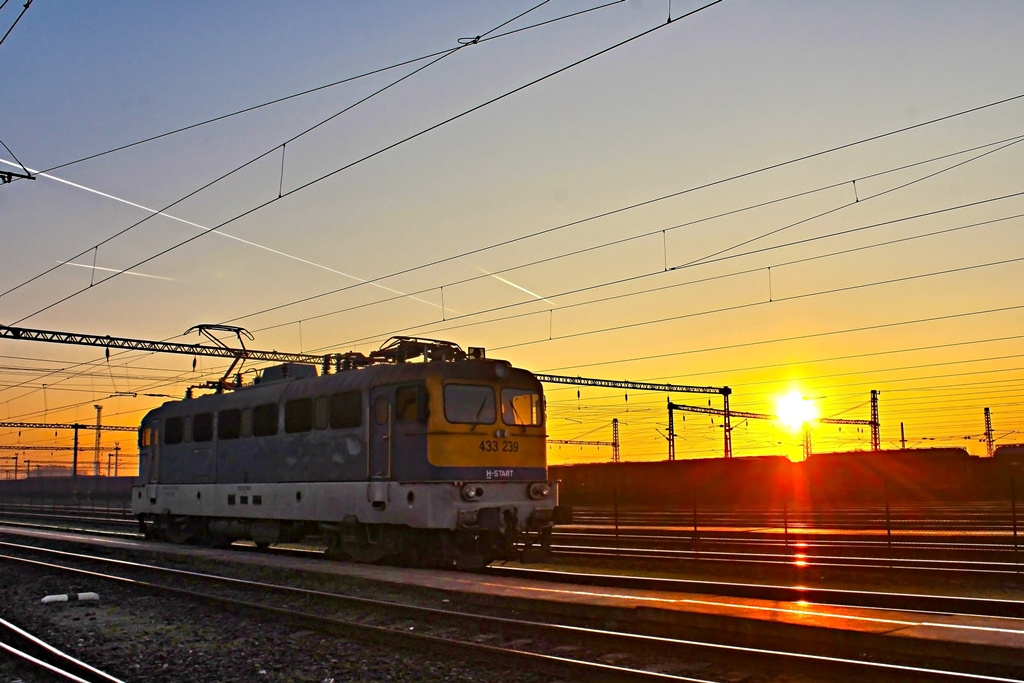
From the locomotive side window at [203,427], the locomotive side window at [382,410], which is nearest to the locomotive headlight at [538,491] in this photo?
the locomotive side window at [382,410]

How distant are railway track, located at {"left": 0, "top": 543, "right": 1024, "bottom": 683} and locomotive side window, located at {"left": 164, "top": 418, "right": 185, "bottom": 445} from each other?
10.0 metres

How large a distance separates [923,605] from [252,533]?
14.4m

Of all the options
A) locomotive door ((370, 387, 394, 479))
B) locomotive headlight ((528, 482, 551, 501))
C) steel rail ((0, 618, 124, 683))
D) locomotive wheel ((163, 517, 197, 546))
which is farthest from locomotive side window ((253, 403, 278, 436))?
steel rail ((0, 618, 124, 683))

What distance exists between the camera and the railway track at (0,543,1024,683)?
8.30 meters

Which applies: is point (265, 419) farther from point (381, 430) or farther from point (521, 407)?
point (521, 407)

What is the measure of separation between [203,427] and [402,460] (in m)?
8.71

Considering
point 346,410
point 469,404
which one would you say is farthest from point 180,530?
point 469,404

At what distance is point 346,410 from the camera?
17703 millimetres

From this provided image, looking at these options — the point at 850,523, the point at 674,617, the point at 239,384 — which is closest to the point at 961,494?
the point at 850,523

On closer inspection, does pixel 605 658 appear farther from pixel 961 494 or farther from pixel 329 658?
pixel 961 494

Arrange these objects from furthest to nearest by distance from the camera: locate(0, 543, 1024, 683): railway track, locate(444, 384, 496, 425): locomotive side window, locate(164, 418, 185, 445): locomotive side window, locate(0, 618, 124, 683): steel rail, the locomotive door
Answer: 1. locate(164, 418, 185, 445): locomotive side window
2. the locomotive door
3. locate(444, 384, 496, 425): locomotive side window
4. locate(0, 618, 124, 683): steel rail
5. locate(0, 543, 1024, 683): railway track

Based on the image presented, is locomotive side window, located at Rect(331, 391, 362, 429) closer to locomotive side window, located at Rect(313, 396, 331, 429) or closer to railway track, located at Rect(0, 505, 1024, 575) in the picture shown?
locomotive side window, located at Rect(313, 396, 331, 429)

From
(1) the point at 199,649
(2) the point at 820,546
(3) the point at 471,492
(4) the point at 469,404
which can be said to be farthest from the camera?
(2) the point at 820,546

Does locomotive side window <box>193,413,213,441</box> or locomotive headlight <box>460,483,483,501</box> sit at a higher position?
locomotive side window <box>193,413,213,441</box>
